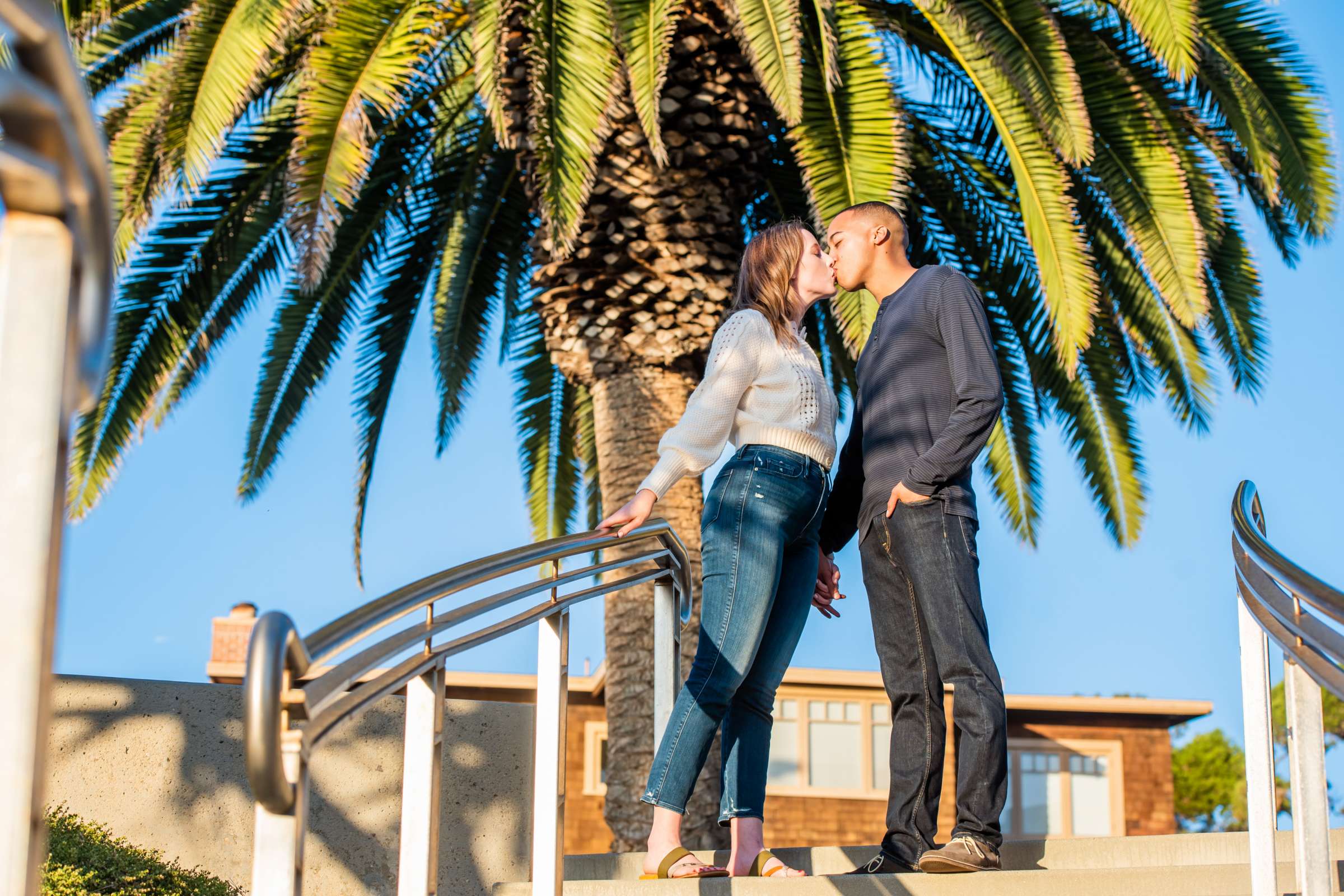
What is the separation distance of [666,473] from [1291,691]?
157cm

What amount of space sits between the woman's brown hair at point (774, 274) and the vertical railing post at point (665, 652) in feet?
2.82

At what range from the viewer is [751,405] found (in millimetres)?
3834

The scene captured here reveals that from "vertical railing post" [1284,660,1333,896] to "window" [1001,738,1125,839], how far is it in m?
18.3

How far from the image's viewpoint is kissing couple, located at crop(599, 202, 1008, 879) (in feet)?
11.9

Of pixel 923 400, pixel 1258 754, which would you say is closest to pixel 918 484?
pixel 923 400

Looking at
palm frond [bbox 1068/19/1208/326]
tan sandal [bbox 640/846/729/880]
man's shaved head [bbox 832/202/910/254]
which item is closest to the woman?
tan sandal [bbox 640/846/729/880]

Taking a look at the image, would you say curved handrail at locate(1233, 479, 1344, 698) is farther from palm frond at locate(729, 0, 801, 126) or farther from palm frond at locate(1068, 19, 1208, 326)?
palm frond at locate(1068, 19, 1208, 326)

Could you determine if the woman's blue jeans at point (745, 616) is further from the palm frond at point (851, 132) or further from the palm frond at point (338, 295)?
the palm frond at point (338, 295)

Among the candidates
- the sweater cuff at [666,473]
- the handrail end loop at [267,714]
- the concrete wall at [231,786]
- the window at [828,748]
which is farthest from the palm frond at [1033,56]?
the window at [828,748]

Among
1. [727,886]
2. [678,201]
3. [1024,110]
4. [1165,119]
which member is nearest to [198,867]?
[727,886]

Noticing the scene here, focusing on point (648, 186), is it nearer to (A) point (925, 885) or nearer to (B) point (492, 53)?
(B) point (492, 53)

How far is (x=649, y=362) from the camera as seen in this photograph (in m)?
8.28

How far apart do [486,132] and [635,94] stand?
265 centimetres

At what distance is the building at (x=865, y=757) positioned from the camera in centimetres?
1936
